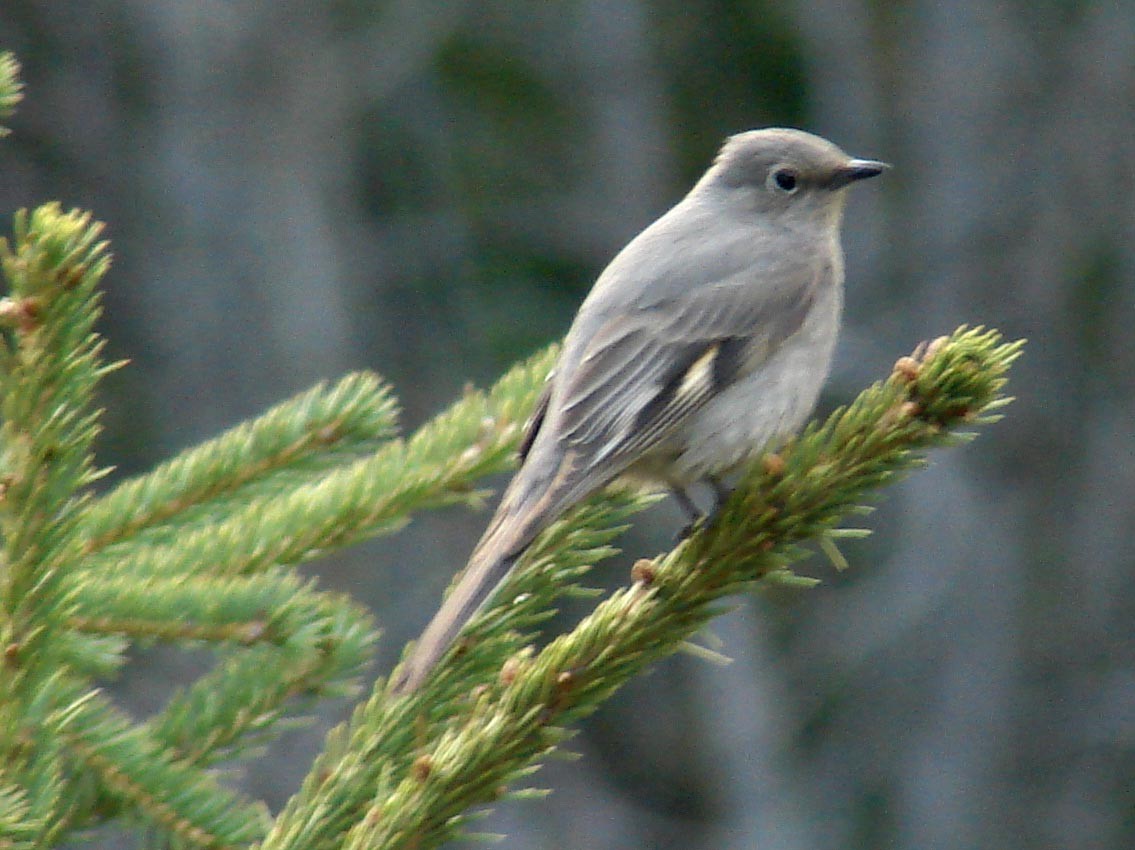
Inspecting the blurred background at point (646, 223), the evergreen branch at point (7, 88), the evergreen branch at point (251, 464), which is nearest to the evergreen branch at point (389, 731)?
the evergreen branch at point (251, 464)

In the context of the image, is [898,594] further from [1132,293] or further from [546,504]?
[546,504]

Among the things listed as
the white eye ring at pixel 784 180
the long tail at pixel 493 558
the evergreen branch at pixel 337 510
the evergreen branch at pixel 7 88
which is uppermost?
the evergreen branch at pixel 7 88

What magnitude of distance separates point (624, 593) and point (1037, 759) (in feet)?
20.2

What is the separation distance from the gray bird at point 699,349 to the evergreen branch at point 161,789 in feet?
1.72

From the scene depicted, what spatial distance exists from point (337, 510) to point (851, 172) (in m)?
1.69

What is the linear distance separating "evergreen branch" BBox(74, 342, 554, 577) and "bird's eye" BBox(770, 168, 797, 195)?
1344 millimetres

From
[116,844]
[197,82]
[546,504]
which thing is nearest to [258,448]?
[546,504]

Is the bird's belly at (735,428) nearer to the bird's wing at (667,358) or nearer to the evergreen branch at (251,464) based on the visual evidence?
the bird's wing at (667,358)

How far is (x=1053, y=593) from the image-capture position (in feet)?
24.6

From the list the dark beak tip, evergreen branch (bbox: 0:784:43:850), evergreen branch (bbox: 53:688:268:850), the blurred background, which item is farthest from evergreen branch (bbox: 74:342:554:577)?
the blurred background

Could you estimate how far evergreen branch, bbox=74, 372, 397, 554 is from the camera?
2.02 meters

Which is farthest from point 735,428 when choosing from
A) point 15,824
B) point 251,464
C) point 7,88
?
point 15,824

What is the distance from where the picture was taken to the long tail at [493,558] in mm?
1699

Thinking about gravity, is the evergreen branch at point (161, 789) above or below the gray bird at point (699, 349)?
below
